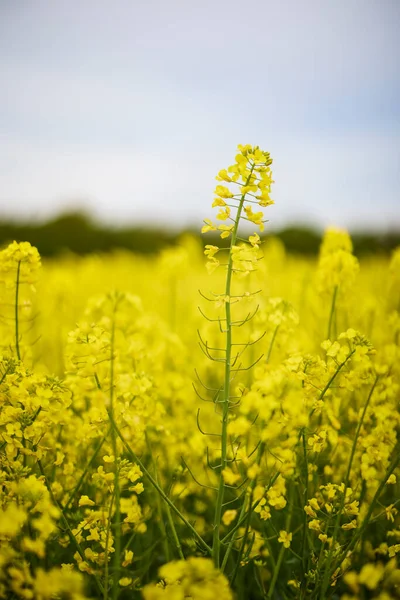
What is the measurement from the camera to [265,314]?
2.62 m

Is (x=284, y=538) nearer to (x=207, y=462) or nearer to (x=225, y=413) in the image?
(x=207, y=462)

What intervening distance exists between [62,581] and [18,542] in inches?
24.0

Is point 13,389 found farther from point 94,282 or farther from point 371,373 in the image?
point 94,282

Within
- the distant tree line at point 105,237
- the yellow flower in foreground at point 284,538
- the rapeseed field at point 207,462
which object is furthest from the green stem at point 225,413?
the distant tree line at point 105,237

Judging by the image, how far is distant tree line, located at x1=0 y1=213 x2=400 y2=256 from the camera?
15.3m

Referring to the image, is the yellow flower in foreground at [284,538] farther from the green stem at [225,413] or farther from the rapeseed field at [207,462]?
the green stem at [225,413]

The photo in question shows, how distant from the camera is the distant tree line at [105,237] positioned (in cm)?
1535

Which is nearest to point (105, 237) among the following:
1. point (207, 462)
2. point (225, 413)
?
point (207, 462)

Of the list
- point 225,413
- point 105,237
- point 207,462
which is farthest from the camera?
point 105,237

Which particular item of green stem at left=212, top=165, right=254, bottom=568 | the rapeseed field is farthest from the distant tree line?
green stem at left=212, top=165, right=254, bottom=568

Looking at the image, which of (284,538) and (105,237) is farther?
(105,237)

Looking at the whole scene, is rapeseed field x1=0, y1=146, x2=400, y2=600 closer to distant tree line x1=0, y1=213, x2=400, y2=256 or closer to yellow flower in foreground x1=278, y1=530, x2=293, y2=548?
yellow flower in foreground x1=278, y1=530, x2=293, y2=548

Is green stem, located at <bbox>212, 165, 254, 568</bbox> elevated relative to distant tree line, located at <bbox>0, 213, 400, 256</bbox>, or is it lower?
lower

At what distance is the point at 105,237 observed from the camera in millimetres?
18109
